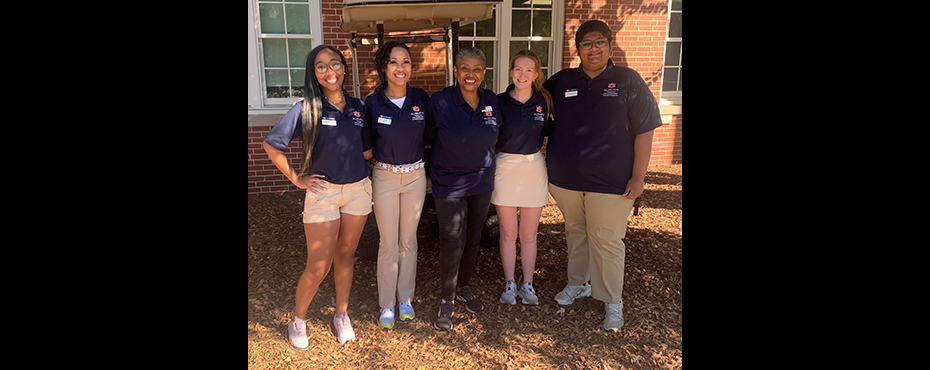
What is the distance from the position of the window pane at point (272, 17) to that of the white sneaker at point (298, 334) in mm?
4745

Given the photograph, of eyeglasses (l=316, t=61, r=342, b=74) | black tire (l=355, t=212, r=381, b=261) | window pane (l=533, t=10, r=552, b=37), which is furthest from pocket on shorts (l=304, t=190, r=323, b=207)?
window pane (l=533, t=10, r=552, b=37)

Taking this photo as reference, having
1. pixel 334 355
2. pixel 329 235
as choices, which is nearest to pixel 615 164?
pixel 329 235

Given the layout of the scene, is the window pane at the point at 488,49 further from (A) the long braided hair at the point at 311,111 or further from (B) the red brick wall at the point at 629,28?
(A) the long braided hair at the point at 311,111

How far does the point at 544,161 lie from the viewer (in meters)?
3.45

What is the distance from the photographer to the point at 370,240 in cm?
453

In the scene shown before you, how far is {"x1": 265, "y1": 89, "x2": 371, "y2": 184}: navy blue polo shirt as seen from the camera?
2.80 m

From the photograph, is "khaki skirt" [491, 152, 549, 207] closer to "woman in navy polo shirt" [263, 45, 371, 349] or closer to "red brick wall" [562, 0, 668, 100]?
"woman in navy polo shirt" [263, 45, 371, 349]

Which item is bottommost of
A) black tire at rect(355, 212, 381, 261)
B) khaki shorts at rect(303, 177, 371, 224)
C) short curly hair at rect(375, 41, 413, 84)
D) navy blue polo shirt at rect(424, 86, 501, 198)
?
black tire at rect(355, 212, 381, 261)

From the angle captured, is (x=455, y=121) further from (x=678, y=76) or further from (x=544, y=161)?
(x=678, y=76)

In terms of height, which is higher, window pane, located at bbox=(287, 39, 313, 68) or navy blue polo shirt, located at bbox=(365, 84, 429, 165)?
window pane, located at bbox=(287, 39, 313, 68)

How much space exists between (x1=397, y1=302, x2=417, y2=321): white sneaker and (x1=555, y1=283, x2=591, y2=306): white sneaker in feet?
3.71

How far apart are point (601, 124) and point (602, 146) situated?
5.5 inches

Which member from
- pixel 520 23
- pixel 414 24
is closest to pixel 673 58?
pixel 520 23

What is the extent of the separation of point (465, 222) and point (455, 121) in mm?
676
